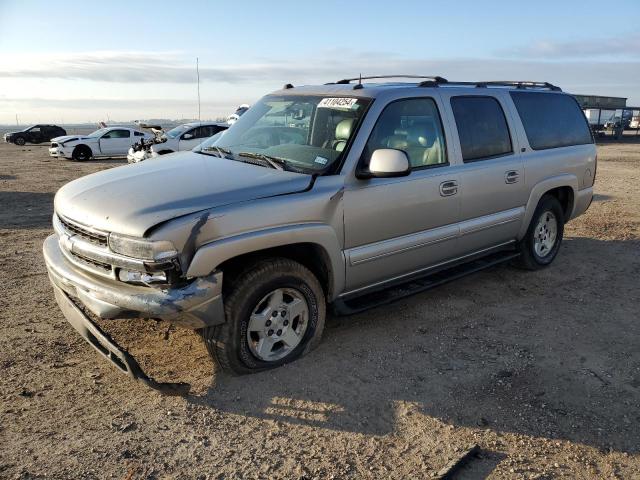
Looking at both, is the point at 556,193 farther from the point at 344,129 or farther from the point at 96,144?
the point at 96,144

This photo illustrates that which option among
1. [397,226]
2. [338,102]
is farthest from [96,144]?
[397,226]

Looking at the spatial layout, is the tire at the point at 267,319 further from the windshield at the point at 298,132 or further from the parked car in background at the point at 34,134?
the parked car in background at the point at 34,134

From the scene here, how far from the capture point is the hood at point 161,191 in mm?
3096

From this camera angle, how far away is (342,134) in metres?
3.96

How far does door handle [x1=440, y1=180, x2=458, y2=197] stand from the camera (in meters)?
4.36

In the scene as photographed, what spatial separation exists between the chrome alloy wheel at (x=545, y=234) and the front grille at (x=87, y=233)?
14.6 feet

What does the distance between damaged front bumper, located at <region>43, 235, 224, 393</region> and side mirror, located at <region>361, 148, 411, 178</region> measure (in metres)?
1.31

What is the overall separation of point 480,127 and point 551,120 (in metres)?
1.44

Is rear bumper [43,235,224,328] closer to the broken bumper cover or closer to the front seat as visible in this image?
the broken bumper cover

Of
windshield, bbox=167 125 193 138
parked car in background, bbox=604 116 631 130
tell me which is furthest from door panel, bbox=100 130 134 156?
parked car in background, bbox=604 116 631 130

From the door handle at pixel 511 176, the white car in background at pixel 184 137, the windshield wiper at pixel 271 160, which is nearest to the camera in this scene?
the windshield wiper at pixel 271 160

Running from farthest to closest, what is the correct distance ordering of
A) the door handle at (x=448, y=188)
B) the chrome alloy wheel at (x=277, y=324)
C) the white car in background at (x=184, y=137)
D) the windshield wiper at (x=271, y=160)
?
the white car in background at (x=184, y=137) < the door handle at (x=448, y=188) < the windshield wiper at (x=271, y=160) < the chrome alloy wheel at (x=277, y=324)

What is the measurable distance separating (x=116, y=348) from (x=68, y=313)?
0.65 m

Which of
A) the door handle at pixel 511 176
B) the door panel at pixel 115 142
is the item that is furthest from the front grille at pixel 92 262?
the door panel at pixel 115 142
